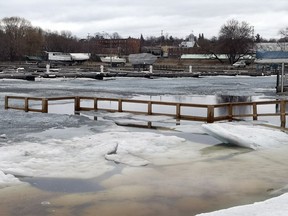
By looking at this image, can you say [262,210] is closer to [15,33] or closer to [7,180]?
[7,180]

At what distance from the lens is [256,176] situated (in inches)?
432

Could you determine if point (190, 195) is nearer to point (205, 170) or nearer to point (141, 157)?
point (205, 170)

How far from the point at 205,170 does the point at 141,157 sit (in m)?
→ 2.22

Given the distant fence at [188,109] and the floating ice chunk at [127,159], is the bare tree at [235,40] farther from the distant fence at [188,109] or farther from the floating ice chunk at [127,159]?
the floating ice chunk at [127,159]

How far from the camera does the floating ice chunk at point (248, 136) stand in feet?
48.8

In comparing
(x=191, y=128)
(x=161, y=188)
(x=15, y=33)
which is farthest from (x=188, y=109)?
(x=15, y=33)

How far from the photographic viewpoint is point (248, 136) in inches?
606

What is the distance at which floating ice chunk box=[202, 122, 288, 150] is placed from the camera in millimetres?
14859

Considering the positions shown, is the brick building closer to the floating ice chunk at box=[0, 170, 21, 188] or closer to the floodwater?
the floodwater

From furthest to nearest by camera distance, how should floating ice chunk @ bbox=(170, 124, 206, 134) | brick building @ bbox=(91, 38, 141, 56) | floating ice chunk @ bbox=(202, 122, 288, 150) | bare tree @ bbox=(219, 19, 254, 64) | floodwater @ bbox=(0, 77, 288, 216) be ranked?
brick building @ bbox=(91, 38, 141, 56)
bare tree @ bbox=(219, 19, 254, 64)
floating ice chunk @ bbox=(170, 124, 206, 134)
floating ice chunk @ bbox=(202, 122, 288, 150)
floodwater @ bbox=(0, 77, 288, 216)

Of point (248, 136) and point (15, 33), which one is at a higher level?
point (15, 33)

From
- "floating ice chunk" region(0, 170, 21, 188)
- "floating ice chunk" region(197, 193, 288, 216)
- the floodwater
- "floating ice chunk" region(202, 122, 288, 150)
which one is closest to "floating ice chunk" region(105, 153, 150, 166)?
the floodwater

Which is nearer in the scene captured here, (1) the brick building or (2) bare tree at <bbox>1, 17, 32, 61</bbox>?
(2) bare tree at <bbox>1, 17, 32, 61</bbox>

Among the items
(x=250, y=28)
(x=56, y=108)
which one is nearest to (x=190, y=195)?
(x=56, y=108)
